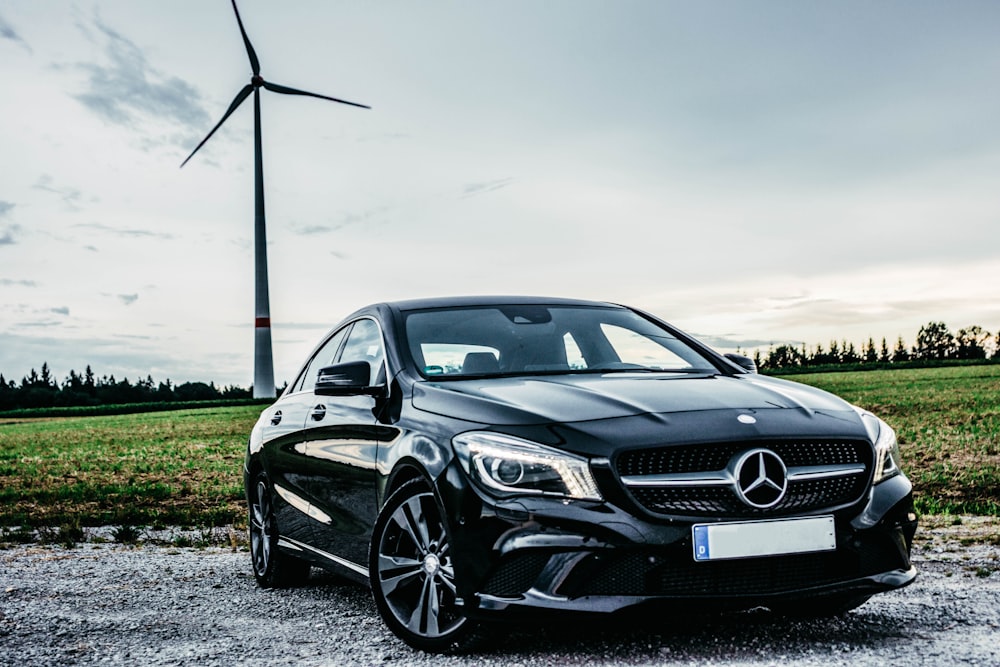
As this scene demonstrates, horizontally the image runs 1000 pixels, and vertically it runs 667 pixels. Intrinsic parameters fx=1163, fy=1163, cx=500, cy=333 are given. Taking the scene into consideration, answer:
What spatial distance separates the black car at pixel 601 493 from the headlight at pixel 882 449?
11 mm

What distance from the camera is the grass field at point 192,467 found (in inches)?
507

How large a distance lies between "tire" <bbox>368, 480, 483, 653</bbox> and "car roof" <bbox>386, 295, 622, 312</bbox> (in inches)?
61.3

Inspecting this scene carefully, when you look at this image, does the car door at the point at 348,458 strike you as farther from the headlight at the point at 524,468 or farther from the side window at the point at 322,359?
the headlight at the point at 524,468

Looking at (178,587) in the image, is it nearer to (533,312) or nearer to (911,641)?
(533,312)

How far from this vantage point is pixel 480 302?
6.48 m

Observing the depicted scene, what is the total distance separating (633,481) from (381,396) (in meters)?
1.63

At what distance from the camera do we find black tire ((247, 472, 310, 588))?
7.28 metres

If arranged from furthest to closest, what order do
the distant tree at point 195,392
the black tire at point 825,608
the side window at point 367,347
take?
the distant tree at point 195,392, the side window at point 367,347, the black tire at point 825,608

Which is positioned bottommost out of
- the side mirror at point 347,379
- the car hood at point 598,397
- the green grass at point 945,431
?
the green grass at point 945,431

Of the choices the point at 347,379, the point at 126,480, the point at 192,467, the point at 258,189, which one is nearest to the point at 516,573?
the point at 347,379

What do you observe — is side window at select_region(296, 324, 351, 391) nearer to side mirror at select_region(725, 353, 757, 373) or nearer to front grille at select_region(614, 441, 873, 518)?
side mirror at select_region(725, 353, 757, 373)

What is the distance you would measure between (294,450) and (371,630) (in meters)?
1.69

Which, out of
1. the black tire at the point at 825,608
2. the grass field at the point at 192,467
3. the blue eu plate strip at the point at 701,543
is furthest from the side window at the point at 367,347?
the grass field at the point at 192,467

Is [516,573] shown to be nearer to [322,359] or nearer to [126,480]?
[322,359]
